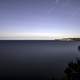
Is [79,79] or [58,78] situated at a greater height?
[79,79]

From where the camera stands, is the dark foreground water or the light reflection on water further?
the light reflection on water

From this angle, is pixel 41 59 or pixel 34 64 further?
pixel 41 59

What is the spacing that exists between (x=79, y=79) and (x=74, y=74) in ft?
0.87

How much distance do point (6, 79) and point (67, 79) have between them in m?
4.49

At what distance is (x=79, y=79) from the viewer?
454 cm

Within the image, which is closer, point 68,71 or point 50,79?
point 68,71

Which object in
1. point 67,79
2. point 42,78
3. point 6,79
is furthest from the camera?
point 42,78

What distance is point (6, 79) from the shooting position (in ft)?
27.9

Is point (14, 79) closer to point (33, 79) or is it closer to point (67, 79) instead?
point (33, 79)

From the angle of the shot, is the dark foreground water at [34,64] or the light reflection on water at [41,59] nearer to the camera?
the dark foreground water at [34,64]

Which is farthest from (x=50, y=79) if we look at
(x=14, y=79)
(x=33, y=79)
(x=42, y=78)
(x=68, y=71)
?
(x=68, y=71)

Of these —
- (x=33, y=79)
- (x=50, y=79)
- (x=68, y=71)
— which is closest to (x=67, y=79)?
(x=68, y=71)

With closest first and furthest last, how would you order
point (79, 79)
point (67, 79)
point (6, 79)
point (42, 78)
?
point (79, 79) → point (67, 79) → point (6, 79) → point (42, 78)

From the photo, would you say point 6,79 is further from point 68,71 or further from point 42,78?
point 68,71
